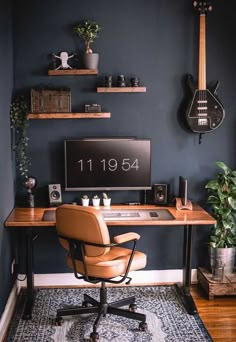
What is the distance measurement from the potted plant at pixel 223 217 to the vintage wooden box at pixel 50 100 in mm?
1335

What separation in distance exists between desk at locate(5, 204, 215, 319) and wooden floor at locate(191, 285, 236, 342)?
0.10 meters

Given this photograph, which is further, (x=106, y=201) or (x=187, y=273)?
(x=106, y=201)

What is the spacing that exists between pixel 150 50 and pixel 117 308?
6.82ft

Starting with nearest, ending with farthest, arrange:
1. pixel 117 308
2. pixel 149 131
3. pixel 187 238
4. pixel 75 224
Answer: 1. pixel 75 224
2. pixel 117 308
3. pixel 187 238
4. pixel 149 131

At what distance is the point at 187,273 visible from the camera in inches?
149

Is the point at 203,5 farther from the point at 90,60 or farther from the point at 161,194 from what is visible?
the point at 161,194

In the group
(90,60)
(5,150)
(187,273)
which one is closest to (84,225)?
(5,150)

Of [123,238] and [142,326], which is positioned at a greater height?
[123,238]

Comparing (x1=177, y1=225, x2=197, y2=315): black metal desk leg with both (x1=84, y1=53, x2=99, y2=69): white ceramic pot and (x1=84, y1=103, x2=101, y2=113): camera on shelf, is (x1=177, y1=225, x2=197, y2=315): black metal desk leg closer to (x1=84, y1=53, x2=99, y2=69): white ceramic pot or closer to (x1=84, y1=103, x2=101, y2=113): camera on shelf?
(x1=84, y1=103, x2=101, y2=113): camera on shelf

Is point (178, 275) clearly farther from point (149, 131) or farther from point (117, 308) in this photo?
point (149, 131)

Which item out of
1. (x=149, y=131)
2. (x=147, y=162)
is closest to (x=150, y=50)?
(x=149, y=131)

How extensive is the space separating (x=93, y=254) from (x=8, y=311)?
885 mm

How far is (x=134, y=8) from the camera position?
12.5 ft

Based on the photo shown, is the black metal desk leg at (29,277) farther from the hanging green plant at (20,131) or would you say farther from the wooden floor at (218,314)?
the wooden floor at (218,314)
